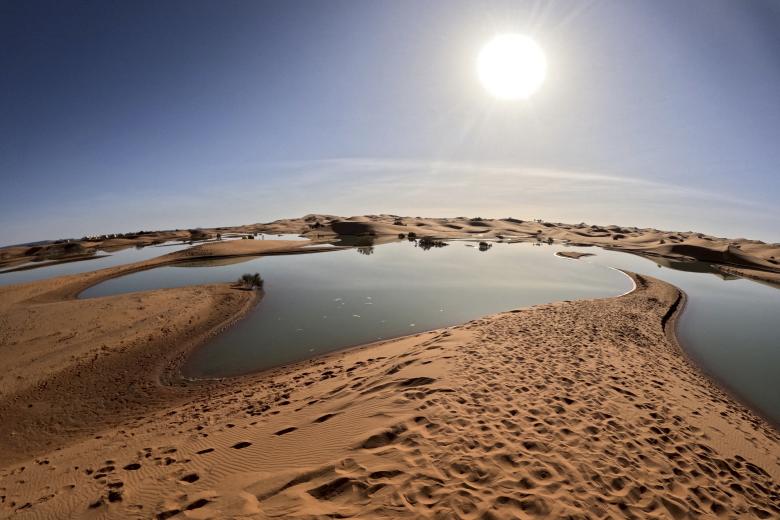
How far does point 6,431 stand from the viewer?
7.54m

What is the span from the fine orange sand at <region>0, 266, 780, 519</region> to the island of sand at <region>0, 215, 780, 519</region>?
1.4 inches

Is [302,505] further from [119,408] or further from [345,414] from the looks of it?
[119,408]

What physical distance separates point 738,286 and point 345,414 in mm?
33264

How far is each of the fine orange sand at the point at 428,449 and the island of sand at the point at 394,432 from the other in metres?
0.04

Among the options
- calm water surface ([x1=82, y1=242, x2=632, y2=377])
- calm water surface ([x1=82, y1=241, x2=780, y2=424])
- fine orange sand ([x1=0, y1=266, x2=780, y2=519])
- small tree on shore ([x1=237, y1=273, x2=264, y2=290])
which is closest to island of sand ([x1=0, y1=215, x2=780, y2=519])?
fine orange sand ([x1=0, y1=266, x2=780, y2=519])

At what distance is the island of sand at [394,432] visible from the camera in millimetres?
4574

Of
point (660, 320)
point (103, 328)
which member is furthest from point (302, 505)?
point (660, 320)

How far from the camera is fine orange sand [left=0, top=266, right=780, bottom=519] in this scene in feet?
14.7

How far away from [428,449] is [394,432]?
726 mm

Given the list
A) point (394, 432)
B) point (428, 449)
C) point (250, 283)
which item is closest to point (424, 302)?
point (250, 283)

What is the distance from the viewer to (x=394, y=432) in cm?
576

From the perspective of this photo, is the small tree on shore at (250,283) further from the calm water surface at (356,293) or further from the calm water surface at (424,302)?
the calm water surface at (424,302)

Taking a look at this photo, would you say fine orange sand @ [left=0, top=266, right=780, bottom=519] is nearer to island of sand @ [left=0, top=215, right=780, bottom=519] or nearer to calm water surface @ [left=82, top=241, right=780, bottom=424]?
island of sand @ [left=0, top=215, right=780, bottom=519]

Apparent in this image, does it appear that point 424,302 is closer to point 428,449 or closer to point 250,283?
point 250,283
